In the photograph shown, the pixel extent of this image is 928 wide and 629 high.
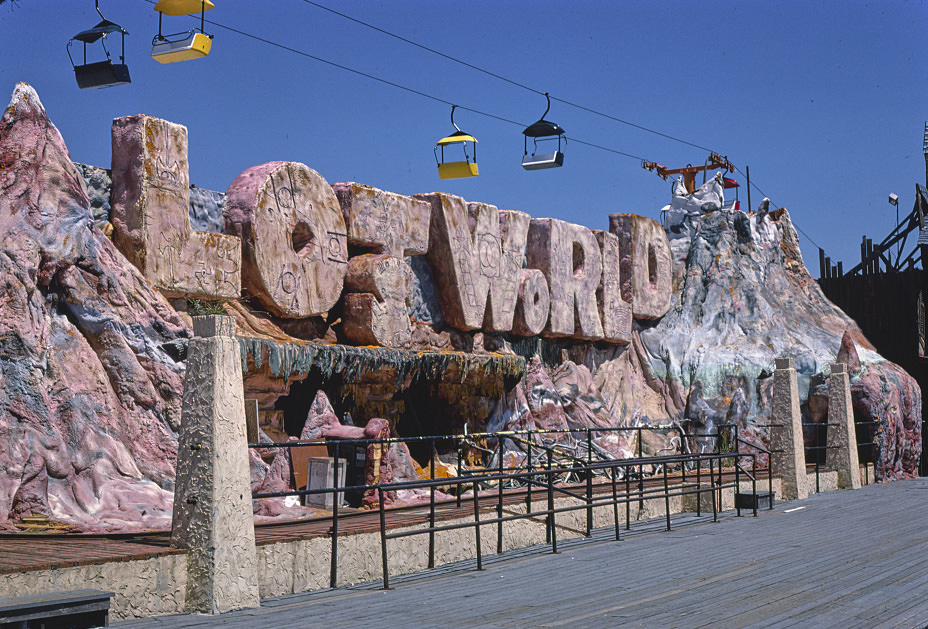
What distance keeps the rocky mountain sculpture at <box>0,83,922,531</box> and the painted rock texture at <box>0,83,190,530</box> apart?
2cm

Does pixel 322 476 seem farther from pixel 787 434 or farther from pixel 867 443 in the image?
pixel 867 443

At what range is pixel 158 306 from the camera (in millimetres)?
13062

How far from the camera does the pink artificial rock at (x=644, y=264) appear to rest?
24438mm

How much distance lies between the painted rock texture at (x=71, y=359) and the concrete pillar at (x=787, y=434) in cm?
1007

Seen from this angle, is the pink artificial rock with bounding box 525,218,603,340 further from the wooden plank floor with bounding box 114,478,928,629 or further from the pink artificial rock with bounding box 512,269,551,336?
the wooden plank floor with bounding box 114,478,928,629

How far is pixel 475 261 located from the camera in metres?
19.6

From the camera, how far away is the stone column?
8406mm

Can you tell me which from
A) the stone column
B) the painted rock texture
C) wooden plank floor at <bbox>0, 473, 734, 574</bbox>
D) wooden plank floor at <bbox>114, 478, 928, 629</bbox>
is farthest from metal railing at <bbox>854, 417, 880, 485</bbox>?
the stone column

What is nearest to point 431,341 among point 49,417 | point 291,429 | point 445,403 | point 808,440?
point 445,403

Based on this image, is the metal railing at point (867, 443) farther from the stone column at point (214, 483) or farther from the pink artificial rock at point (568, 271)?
the stone column at point (214, 483)

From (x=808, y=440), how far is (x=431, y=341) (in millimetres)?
9906

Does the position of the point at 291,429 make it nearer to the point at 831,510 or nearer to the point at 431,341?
the point at 431,341

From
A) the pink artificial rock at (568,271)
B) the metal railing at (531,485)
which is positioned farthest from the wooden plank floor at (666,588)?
the pink artificial rock at (568,271)

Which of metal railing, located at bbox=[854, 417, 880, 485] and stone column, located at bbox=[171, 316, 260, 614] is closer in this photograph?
stone column, located at bbox=[171, 316, 260, 614]
